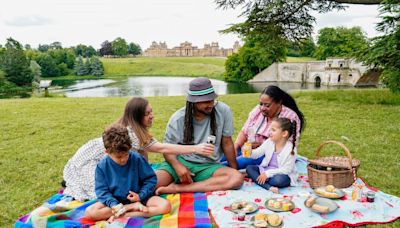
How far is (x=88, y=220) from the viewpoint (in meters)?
3.17

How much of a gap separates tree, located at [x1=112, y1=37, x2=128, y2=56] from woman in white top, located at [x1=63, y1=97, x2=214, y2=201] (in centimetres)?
11573

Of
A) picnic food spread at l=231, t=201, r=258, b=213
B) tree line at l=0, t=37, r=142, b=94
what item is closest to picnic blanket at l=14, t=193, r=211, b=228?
picnic food spread at l=231, t=201, r=258, b=213

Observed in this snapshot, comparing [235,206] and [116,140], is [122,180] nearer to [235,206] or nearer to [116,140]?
[116,140]

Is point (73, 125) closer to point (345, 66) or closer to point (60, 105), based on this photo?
point (60, 105)

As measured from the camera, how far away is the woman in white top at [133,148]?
3.57m

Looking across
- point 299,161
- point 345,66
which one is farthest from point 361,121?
point 345,66

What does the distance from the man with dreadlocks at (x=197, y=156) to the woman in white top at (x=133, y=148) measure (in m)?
0.28

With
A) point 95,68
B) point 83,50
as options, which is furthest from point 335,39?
point 83,50

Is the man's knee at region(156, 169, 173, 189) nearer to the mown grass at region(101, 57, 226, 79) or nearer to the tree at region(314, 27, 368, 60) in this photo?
the tree at region(314, 27, 368, 60)

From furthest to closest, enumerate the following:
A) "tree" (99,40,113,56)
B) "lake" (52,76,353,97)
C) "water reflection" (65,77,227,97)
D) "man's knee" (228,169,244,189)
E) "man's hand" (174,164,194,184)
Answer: "tree" (99,40,113,56) → "lake" (52,76,353,97) → "water reflection" (65,77,227,97) → "man's knee" (228,169,244,189) → "man's hand" (174,164,194,184)

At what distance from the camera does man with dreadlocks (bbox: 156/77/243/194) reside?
3832 millimetres

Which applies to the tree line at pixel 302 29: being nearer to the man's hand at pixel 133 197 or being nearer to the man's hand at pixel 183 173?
the man's hand at pixel 183 173

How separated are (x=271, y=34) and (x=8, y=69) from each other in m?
44.3

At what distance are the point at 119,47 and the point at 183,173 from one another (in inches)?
4575
